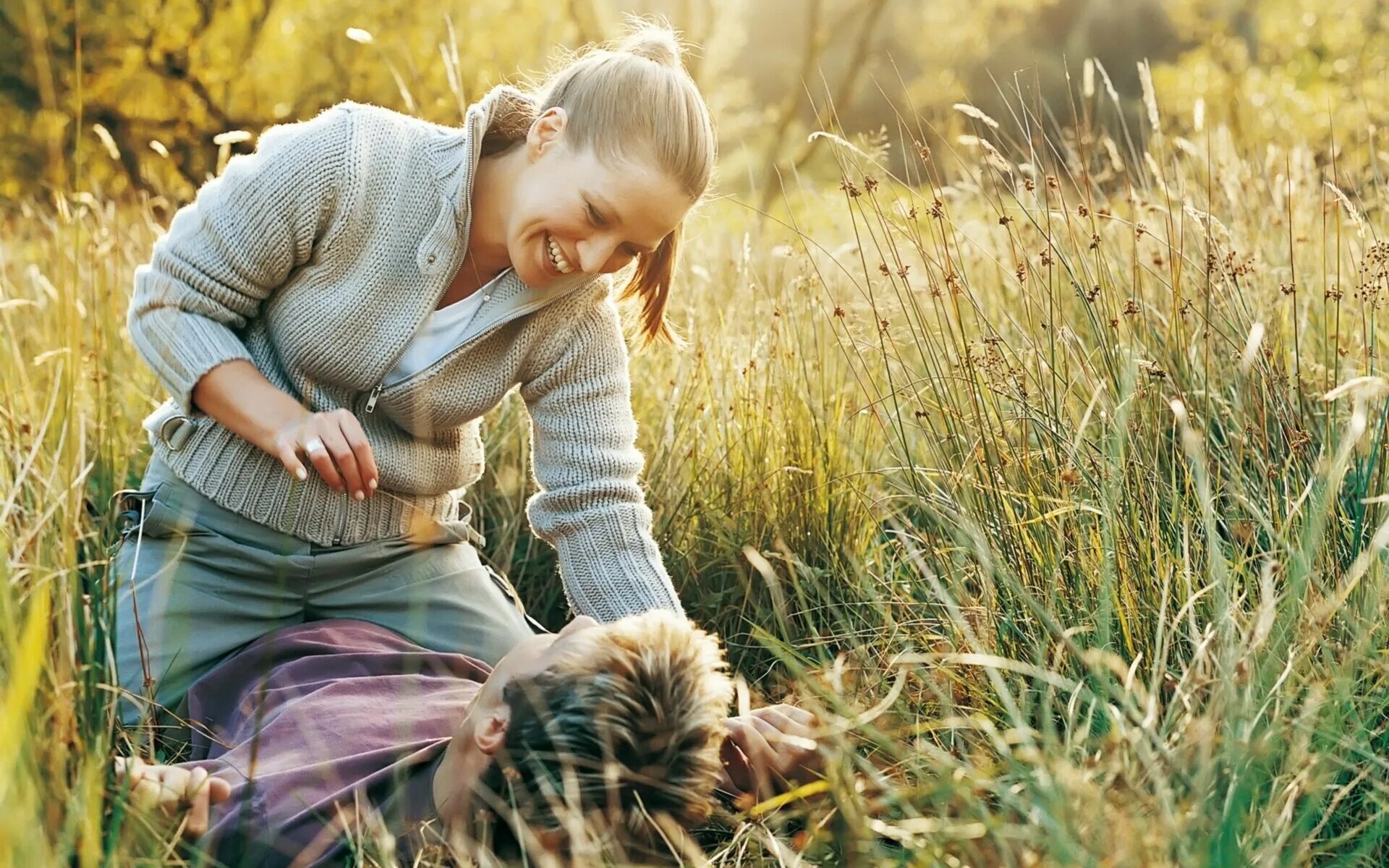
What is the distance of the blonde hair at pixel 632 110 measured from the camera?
2.11 m

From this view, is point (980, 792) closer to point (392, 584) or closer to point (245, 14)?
point (392, 584)

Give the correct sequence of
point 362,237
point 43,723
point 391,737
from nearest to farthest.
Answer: point 43,723 → point 391,737 → point 362,237

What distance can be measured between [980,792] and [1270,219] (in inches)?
92.2

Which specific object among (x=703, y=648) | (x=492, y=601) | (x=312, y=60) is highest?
(x=703, y=648)

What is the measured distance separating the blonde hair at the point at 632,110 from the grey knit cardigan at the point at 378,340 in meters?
0.08

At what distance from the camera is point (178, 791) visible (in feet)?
5.06

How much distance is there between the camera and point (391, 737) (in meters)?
1.93

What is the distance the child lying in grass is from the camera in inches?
60.0

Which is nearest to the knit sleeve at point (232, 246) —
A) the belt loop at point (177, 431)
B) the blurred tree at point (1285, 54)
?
the belt loop at point (177, 431)

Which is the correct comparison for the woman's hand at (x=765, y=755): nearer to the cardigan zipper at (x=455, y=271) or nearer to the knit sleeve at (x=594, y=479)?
the knit sleeve at (x=594, y=479)

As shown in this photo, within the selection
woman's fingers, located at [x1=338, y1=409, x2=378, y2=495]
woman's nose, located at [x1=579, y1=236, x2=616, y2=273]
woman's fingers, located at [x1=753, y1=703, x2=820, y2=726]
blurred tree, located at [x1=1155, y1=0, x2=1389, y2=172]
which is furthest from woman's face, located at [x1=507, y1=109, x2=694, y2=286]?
Answer: blurred tree, located at [x1=1155, y1=0, x2=1389, y2=172]

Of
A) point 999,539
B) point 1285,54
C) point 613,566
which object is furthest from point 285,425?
point 1285,54

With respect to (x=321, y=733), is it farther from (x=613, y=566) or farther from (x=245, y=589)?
(x=613, y=566)

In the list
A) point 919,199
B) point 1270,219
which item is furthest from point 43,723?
point 1270,219
